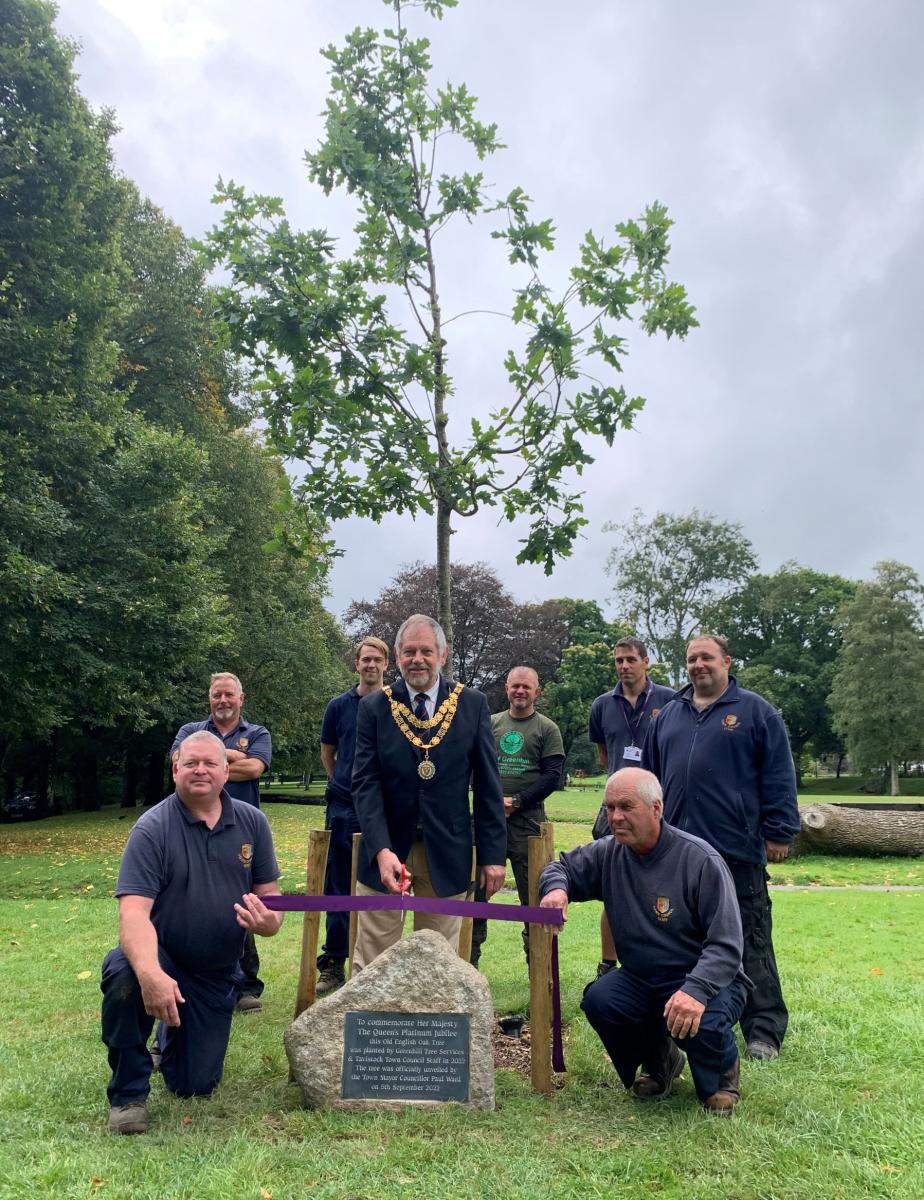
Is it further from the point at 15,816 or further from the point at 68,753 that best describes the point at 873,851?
the point at 15,816

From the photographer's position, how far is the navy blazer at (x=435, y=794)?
4.88 metres

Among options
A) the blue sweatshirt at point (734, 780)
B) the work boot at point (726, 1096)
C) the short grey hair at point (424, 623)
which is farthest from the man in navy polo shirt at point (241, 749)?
the work boot at point (726, 1096)

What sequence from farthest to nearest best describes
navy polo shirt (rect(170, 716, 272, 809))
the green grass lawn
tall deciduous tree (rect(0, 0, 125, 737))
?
tall deciduous tree (rect(0, 0, 125, 737)), navy polo shirt (rect(170, 716, 272, 809)), the green grass lawn

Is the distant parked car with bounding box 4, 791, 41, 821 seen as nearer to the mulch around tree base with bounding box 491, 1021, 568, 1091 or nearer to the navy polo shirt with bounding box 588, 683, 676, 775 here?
the navy polo shirt with bounding box 588, 683, 676, 775

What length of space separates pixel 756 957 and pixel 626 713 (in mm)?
1787

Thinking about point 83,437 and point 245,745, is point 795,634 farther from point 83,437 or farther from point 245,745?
point 245,745

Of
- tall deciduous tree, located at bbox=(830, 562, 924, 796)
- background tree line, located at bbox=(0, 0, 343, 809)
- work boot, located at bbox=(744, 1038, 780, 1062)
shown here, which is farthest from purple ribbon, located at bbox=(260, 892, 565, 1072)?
tall deciduous tree, located at bbox=(830, 562, 924, 796)

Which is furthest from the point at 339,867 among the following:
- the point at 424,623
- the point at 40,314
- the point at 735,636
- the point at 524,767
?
the point at 735,636

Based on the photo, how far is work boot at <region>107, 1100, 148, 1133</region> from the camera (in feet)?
12.9

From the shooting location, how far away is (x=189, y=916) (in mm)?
4320

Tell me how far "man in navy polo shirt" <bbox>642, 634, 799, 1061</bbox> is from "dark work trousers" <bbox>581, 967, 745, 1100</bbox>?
94cm

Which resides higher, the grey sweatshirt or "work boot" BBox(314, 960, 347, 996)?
the grey sweatshirt

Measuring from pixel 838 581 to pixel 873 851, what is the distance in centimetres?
4420

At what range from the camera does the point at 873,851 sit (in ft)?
51.8
